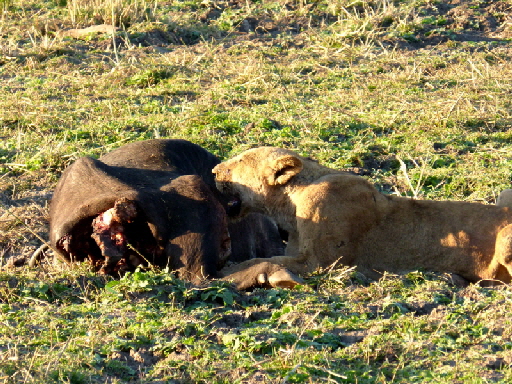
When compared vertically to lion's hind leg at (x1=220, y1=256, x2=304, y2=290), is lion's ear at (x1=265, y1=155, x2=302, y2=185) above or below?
above

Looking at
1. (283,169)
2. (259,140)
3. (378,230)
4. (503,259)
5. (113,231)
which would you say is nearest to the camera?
(113,231)

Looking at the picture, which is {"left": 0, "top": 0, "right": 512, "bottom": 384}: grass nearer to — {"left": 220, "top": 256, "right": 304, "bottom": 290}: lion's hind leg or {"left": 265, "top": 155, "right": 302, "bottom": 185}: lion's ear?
{"left": 220, "top": 256, "right": 304, "bottom": 290}: lion's hind leg

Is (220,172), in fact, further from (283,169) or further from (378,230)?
(378,230)

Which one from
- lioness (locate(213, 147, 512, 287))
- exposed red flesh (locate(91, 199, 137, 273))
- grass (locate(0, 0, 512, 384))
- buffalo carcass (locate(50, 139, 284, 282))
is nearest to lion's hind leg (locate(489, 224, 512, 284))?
lioness (locate(213, 147, 512, 287))

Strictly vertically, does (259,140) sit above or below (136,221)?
below

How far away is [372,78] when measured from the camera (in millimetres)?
12227

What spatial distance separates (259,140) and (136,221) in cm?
367

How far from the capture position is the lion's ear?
24.2ft

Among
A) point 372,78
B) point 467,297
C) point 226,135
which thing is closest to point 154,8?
point 372,78

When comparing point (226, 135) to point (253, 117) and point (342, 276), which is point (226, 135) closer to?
point (253, 117)

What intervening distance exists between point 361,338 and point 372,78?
303 inches

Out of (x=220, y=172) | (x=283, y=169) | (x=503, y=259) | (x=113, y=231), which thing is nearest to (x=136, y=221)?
(x=113, y=231)

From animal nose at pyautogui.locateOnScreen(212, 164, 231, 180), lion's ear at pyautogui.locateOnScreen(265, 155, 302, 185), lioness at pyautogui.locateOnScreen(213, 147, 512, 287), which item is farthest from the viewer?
animal nose at pyautogui.locateOnScreen(212, 164, 231, 180)

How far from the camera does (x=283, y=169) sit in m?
7.45
